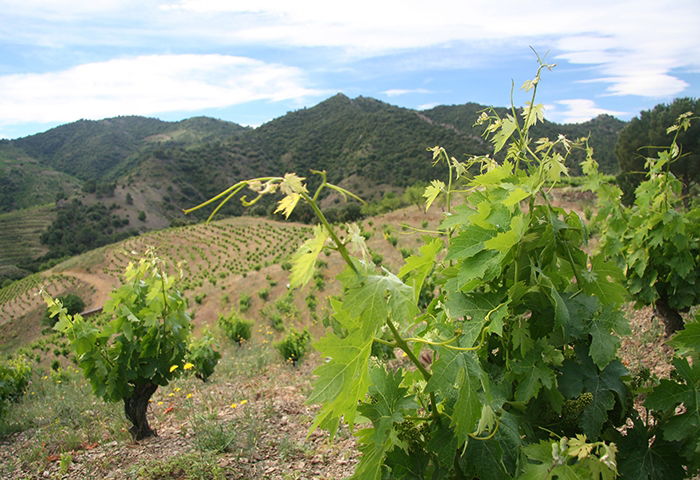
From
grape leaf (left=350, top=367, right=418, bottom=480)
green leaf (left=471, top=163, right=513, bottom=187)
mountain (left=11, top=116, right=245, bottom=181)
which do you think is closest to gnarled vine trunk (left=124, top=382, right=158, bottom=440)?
grape leaf (left=350, top=367, right=418, bottom=480)

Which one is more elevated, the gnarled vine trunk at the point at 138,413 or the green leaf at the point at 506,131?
the green leaf at the point at 506,131

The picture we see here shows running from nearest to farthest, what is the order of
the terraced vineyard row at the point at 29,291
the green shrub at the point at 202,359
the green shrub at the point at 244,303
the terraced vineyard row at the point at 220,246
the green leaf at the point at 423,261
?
the green leaf at the point at 423,261 → the green shrub at the point at 202,359 → the green shrub at the point at 244,303 → the terraced vineyard row at the point at 220,246 → the terraced vineyard row at the point at 29,291

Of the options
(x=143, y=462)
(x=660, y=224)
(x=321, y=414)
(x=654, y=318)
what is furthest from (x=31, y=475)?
(x=654, y=318)

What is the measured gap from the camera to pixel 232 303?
22.0 metres

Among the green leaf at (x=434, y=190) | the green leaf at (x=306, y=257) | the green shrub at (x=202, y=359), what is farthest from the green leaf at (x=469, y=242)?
the green shrub at (x=202, y=359)

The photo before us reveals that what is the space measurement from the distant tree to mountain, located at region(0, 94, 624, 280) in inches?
291

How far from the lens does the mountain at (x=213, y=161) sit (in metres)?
62.2

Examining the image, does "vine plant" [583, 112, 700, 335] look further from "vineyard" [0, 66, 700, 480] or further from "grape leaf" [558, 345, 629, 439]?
"grape leaf" [558, 345, 629, 439]

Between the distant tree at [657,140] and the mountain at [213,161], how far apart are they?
7403mm

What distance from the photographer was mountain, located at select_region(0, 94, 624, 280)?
62156mm

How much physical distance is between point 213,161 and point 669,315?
298 ft

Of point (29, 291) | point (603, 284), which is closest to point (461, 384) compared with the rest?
point (603, 284)

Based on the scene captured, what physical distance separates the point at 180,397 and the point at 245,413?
2.30m

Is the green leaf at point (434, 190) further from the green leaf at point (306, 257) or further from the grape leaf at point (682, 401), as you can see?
the grape leaf at point (682, 401)
